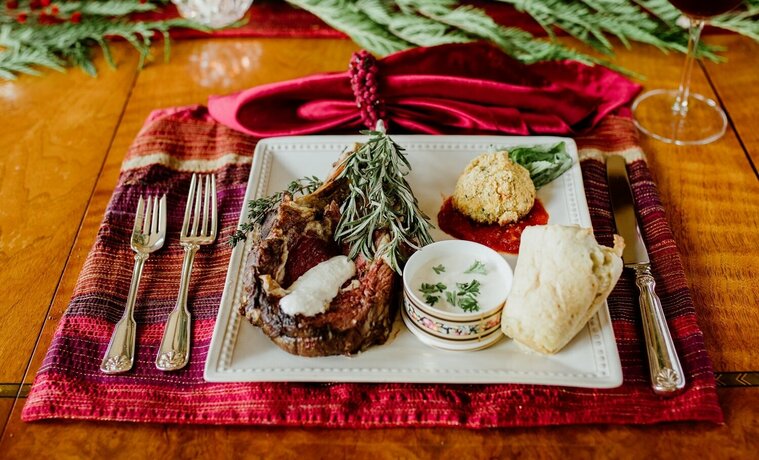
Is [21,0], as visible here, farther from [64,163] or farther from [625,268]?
[625,268]

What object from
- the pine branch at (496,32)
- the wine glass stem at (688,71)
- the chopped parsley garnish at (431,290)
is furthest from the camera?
the pine branch at (496,32)

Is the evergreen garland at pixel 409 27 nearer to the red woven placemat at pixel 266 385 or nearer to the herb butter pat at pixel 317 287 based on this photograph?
the red woven placemat at pixel 266 385

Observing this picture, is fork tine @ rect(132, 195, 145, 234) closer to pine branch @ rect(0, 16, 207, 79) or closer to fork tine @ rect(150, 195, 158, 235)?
fork tine @ rect(150, 195, 158, 235)

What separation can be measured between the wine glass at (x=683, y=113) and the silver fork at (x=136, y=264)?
65.0 inches

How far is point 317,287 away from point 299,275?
0.08 meters

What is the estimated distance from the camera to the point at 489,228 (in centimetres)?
192

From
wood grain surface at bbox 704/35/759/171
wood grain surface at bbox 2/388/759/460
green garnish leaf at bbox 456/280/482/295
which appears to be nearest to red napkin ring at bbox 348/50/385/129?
green garnish leaf at bbox 456/280/482/295

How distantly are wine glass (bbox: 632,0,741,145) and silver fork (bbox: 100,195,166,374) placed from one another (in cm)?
165

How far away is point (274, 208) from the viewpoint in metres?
1.79

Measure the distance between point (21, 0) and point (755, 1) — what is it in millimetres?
3118

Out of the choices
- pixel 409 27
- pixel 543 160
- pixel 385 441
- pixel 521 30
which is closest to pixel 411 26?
pixel 409 27

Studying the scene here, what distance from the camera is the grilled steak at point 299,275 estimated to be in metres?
1.52

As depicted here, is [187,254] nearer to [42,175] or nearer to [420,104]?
[42,175]

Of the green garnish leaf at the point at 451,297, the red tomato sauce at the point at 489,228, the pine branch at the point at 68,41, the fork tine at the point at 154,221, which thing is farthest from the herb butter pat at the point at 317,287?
the pine branch at the point at 68,41
